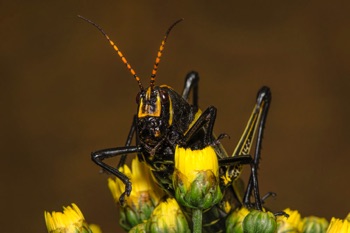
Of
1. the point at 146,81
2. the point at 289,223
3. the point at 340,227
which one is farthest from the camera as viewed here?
the point at 146,81

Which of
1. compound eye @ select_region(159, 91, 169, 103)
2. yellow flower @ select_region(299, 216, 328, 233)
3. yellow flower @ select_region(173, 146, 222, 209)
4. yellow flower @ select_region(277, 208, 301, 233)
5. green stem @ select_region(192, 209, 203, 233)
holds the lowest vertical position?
yellow flower @ select_region(299, 216, 328, 233)

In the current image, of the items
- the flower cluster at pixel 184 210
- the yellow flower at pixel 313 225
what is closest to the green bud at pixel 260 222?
the flower cluster at pixel 184 210

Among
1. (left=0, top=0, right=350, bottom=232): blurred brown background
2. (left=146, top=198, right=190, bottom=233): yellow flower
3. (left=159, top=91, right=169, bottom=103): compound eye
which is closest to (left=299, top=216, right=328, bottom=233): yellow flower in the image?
(left=146, top=198, right=190, bottom=233): yellow flower

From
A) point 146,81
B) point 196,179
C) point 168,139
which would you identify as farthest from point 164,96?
point 146,81

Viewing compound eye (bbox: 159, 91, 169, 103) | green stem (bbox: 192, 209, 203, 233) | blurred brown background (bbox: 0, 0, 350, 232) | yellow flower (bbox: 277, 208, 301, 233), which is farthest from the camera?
blurred brown background (bbox: 0, 0, 350, 232)

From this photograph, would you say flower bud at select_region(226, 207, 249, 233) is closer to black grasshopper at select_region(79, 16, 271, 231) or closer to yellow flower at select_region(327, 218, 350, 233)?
black grasshopper at select_region(79, 16, 271, 231)

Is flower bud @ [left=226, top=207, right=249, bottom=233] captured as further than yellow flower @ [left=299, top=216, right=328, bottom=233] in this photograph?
No

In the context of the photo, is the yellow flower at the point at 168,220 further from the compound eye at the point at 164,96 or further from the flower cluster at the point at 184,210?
the compound eye at the point at 164,96

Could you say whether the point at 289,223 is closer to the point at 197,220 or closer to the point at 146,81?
the point at 197,220
